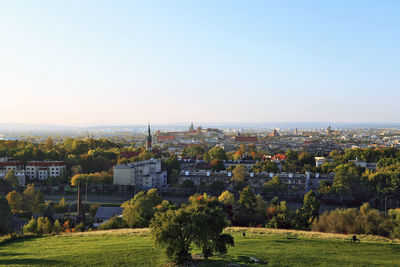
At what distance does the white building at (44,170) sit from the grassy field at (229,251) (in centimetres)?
3687

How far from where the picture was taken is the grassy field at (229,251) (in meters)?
15.8

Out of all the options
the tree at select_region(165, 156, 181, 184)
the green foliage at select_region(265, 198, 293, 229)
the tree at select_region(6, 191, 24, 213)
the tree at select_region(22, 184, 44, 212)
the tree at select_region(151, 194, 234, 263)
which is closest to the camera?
the tree at select_region(151, 194, 234, 263)

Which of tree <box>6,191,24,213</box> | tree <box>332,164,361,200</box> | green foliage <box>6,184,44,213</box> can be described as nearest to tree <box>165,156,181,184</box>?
green foliage <box>6,184,44,213</box>

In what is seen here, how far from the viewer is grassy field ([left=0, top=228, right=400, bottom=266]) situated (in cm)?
1580

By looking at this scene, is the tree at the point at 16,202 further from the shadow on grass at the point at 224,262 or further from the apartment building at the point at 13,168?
the shadow on grass at the point at 224,262

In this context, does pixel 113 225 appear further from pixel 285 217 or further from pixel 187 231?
pixel 187 231

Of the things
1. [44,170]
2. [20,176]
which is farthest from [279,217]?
[44,170]

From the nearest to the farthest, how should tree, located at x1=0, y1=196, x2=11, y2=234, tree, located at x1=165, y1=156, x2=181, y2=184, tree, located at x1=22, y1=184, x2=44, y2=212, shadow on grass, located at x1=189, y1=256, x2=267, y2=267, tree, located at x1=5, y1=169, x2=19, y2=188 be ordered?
1. shadow on grass, located at x1=189, y1=256, x2=267, y2=267
2. tree, located at x1=0, y1=196, x2=11, y2=234
3. tree, located at x1=22, y1=184, x2=44, y2=212
4. tree, located at x1=5, y1=169, x2=19, y2=188
5. tree, located at x1=165, y1=156, x2=181, y2=184

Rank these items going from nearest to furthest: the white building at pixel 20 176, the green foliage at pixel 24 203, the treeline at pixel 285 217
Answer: the treeline at pixel 285 217, the green foliage at pixel 24 203, the white building at pixel 20 176

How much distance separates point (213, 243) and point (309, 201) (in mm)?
18187

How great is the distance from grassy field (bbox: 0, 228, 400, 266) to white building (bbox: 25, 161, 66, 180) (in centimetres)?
3687

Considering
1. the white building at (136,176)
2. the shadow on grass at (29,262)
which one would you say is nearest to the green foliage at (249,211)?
the shadow on grass at (29,262)

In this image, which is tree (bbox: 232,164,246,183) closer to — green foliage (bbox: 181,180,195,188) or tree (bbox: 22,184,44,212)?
green foliage (bbox: 181,180,195,188)

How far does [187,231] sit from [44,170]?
47.4 meters
